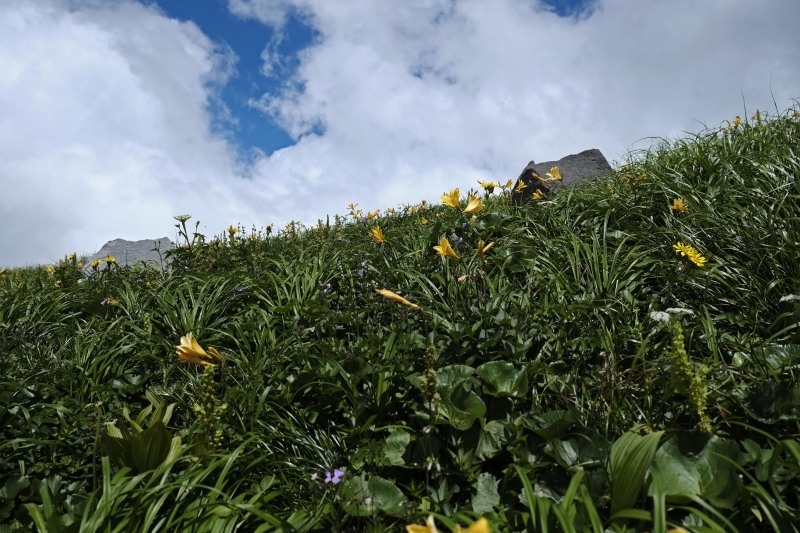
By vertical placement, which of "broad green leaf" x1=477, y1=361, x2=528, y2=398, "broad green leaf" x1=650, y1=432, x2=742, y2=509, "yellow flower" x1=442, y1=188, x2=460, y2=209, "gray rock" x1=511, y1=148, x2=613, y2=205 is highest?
"gray rock" x1=511, y1=148, x2=613, y2=205

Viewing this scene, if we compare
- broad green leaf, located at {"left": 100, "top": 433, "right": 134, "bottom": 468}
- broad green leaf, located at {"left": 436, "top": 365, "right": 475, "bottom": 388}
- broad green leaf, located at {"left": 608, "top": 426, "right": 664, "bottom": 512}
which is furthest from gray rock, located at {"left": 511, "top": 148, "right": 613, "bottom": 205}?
broad green leaf, located at {"left": 100, "top": 433, "right": 134, "bottom": 468}

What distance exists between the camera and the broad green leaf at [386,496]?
1853mm

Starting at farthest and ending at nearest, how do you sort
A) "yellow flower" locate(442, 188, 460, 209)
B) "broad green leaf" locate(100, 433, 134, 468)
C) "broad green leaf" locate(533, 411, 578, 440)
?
"yellow flower" locate(442, 188, 460, 209)
"broad green leaf" locate(100, 433, 134, 468)
"broad green leaf" locate(533, 411, 578, 440)

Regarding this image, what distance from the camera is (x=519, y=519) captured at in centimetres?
176

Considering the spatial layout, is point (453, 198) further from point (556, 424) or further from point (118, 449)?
point (118, 449)

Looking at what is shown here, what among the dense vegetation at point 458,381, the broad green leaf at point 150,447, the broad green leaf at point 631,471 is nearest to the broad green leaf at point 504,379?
the dense vegetation at point 458,381

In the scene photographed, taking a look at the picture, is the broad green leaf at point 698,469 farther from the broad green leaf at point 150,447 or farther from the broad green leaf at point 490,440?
the broad green leaf at point 150,447

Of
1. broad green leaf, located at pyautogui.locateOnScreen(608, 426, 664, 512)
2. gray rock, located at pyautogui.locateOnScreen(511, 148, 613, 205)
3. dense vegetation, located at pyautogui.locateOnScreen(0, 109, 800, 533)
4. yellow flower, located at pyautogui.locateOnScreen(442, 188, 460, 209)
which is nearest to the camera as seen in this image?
broad green leaf, located at pyautogui.locateOnScreen(608, 426, 664, 512)

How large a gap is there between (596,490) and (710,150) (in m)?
4.20

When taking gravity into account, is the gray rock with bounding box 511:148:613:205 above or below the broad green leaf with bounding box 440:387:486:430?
above

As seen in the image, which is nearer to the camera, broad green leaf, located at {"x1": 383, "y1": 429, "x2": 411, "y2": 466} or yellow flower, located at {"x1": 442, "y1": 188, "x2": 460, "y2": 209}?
broad green leaf, located at {"x1": 383, "y1": 429, "x2": 411, "y2": 466}

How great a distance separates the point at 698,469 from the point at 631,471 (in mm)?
251

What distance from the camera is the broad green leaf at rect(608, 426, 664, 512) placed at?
1601 millimetres

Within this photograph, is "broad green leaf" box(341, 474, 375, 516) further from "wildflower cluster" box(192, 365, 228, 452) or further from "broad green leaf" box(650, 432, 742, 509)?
"broad green leaf" box(650, 432, 742, 509)
